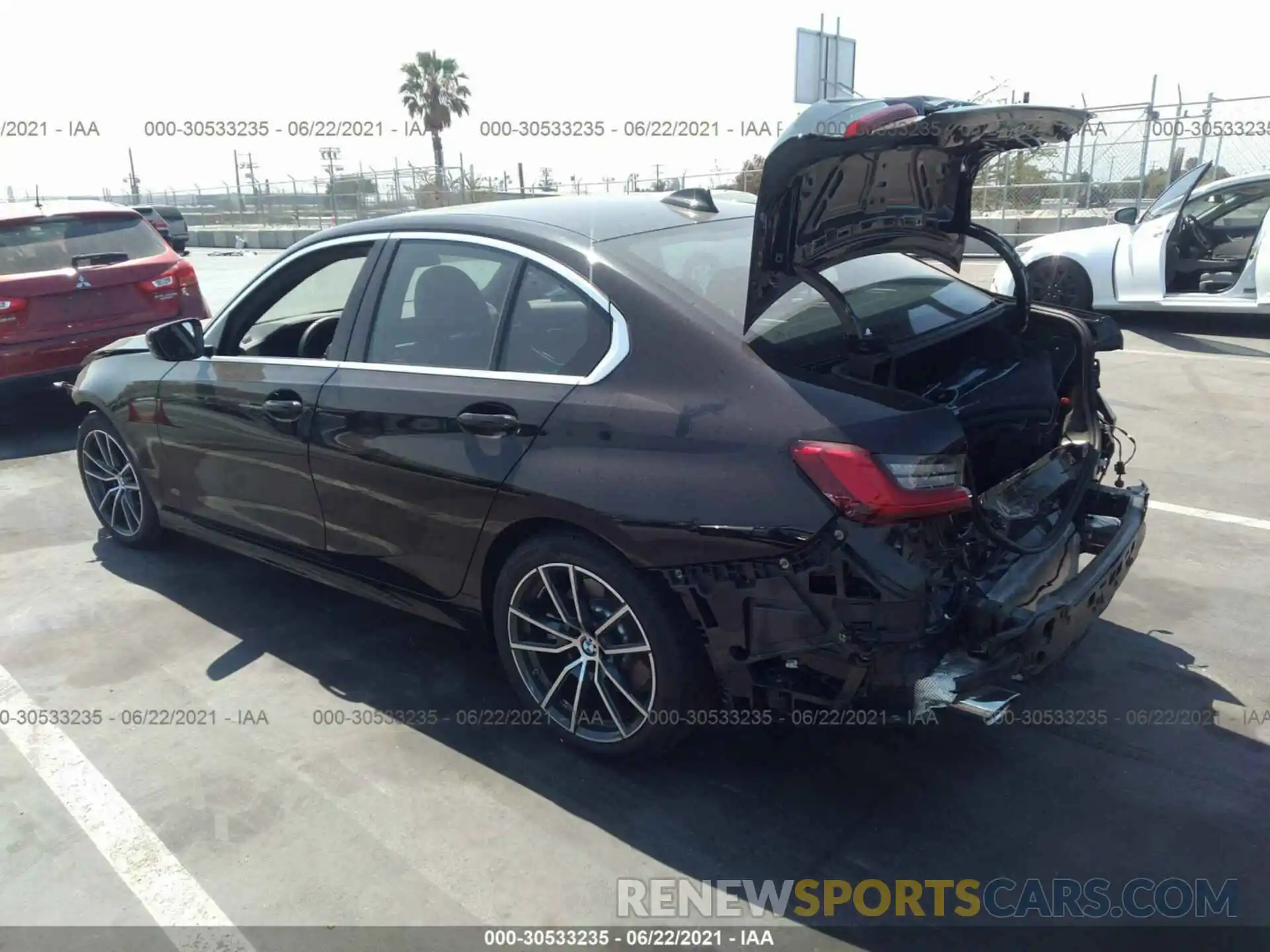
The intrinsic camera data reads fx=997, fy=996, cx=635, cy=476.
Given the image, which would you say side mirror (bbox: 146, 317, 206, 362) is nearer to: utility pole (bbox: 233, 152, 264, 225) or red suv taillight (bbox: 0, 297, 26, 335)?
red suv taillight (bbox: 0, 297, 26, 335)

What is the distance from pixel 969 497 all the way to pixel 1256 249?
8.33 metres

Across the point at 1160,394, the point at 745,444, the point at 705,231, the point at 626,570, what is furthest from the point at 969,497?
the point at 1160,394

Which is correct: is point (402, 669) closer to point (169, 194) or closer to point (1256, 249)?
point (1256, 249)

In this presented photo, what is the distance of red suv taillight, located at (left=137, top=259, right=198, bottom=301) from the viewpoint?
787cm

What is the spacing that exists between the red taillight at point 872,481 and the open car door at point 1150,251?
847cm

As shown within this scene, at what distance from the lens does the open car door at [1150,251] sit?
962cm

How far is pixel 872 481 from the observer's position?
2.57 metres

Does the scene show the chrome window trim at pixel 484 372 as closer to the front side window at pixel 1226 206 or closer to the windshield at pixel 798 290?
the windshield at pixel 798 290

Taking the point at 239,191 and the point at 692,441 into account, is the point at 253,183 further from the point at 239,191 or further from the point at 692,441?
the point at 692,441

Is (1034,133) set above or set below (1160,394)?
above

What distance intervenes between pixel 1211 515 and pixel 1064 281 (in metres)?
5.76

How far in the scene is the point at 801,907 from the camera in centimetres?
261

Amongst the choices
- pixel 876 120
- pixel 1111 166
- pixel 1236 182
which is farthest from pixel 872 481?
pixel 1111 166
